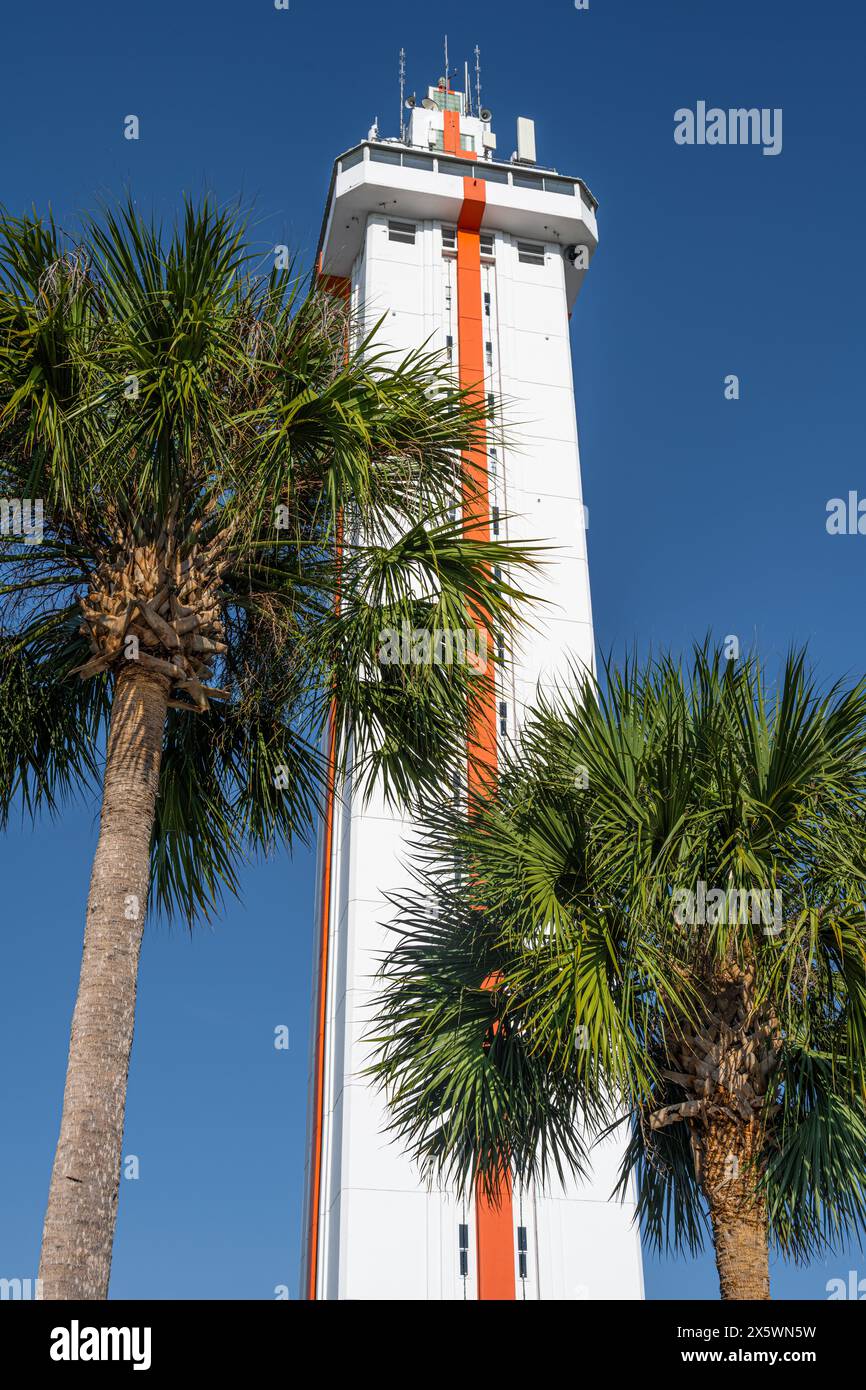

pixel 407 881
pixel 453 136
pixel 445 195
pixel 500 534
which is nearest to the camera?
pixel 407 881

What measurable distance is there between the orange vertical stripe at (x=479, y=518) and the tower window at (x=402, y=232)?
147cm

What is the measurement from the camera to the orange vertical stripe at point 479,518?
1144cm

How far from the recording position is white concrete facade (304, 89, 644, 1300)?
103 feet

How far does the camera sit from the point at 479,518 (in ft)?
39.9

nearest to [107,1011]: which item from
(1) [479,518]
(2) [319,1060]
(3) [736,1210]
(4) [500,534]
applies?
(3) [736,1210]

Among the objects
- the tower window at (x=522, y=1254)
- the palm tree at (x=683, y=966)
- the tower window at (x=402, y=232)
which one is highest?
the tower window at (x=402, y=232)

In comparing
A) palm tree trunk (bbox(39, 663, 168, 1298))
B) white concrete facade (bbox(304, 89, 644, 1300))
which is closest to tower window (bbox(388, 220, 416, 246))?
white concrete facade (bbox(304, 89, 644, 1300))

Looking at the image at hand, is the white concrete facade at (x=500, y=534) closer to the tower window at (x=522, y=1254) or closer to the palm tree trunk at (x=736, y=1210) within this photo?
the tower window at (x=522, y=1254)

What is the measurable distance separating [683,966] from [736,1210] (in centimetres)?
179

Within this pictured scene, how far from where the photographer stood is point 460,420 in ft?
36.7

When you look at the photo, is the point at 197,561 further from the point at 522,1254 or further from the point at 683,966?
the point at 522,1254

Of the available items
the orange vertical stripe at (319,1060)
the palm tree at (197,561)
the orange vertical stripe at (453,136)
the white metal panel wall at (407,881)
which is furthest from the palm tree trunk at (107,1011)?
the orange vertical stripe at (453,136)

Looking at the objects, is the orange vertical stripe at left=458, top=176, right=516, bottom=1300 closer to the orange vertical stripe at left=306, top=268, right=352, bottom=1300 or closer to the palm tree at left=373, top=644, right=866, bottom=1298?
the palm tree at left=373, top=644, right=866, bottom=1298
